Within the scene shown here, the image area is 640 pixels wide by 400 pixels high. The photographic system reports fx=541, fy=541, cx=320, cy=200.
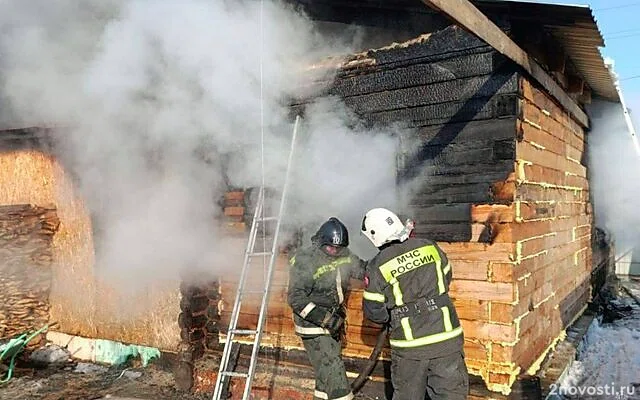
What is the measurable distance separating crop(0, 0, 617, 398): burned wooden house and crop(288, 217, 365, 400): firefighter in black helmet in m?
0.48

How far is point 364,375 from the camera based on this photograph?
4.80m

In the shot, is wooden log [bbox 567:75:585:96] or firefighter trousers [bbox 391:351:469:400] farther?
wooden log [bbox 567:75:585:96]

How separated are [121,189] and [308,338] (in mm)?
3410

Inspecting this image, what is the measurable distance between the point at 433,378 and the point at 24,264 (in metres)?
6.01

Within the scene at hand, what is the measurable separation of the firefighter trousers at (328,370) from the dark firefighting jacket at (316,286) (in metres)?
0.11

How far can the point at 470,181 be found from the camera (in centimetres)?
467

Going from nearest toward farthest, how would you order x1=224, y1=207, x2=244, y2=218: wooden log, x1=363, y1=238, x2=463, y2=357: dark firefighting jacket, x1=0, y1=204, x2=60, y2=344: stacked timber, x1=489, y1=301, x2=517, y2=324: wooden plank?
x1=363, y1=238, x2=463, y2=357: dark firefighting jacket → x1=489, y1=301, x2=517, y2=324: wooden plank → x1=224, y1=207, x2=244, y2=218: wooden log → x1=0, y1=204, x2=60, y2=344: stacked timber

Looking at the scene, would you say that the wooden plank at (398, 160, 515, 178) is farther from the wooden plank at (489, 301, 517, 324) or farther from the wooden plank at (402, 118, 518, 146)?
the wooden plank at (489, 301, 517, 324)

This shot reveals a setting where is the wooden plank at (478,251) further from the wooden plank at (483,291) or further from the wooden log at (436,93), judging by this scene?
the wooden log at (436,93)

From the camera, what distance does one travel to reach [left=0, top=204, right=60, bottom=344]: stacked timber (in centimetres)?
738

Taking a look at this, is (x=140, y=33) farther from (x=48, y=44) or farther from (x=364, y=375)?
(x=364, y=375)

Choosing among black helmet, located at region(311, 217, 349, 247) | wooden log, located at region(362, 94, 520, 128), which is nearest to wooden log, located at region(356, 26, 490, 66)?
wooden log, located at region(362, 94, 520, 128)

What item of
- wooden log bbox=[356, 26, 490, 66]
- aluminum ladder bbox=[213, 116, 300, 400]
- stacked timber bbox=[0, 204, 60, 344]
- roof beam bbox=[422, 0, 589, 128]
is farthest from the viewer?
stacked timber bbox=[0, 204, 60, 344]

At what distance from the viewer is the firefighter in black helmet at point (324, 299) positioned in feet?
15.5
